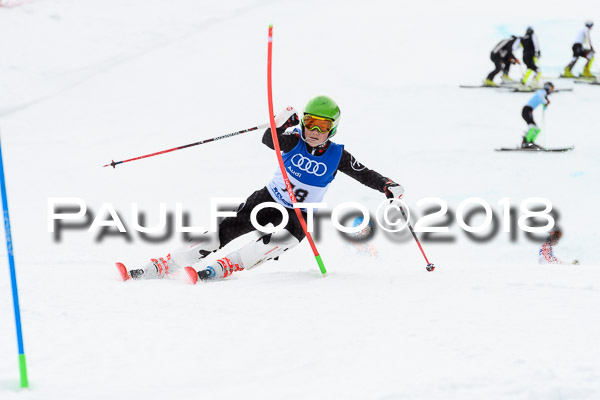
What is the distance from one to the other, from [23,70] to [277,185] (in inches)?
587

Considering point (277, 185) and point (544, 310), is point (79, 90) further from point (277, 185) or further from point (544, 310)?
point (544, 310)

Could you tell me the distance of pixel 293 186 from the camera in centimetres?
467

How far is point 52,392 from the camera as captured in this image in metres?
2.55

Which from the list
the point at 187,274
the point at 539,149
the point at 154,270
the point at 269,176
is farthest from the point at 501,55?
the point at 187,274

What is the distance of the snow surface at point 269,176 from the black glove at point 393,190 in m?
0.53

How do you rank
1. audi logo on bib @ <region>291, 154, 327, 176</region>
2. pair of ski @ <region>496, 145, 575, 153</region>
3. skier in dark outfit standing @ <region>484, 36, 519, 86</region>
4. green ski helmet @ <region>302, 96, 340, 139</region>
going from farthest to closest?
skier in dark outfit standing @ <region>484, 36, 519, 86</region> < pair of ski @ <region>496, 145, 575, 153</region> < audi logo on bib @ <region>291, 154, 327, 176</region> < green ski helmet @ <region>302, 96, 340, 139</region>

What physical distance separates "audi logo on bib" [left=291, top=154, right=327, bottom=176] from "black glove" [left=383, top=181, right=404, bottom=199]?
0.44m

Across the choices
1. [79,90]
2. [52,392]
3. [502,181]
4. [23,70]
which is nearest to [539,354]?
[52,392]

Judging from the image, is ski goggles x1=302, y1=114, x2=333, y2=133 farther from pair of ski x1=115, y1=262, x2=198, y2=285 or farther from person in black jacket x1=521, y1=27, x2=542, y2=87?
person in black jacket x1=521, y1=27, x2=542, y2=87

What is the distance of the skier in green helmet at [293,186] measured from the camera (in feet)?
14.8

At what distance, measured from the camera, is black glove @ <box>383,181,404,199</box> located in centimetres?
453

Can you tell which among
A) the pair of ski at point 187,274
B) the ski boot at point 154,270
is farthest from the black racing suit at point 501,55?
the pair of ski at point 187,274

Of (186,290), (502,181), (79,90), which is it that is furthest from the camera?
(79,90)

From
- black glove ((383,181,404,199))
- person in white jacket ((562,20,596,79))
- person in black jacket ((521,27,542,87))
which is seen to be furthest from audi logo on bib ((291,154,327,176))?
person in white jacket ((562,20,596,79))
